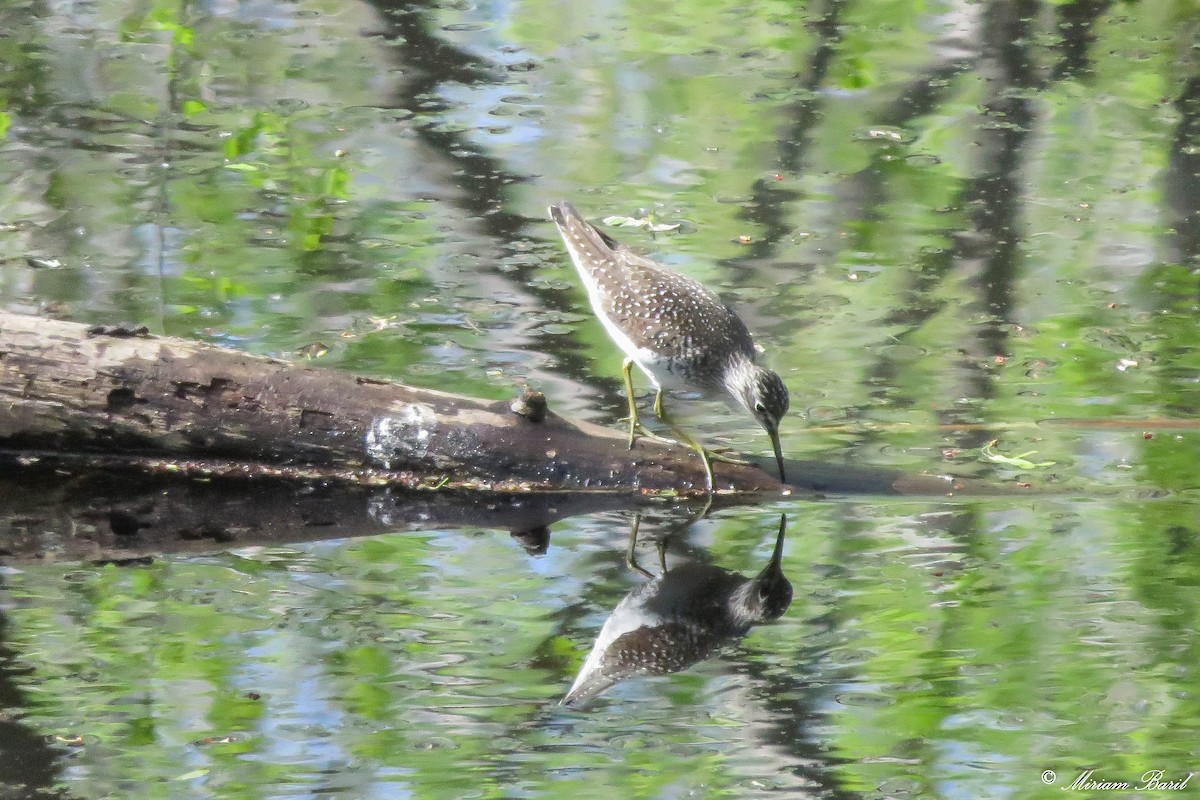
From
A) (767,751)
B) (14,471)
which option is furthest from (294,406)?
(767,751)

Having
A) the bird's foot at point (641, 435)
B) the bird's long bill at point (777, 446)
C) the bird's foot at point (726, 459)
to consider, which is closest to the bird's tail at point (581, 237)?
the bird's foot at point (641, 435)

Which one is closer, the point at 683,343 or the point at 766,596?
the point at 766,596

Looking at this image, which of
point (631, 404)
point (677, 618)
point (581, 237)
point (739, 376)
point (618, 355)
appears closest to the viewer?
point (677, 618)

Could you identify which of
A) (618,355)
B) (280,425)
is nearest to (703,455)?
(618,355)

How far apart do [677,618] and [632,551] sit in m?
0.58

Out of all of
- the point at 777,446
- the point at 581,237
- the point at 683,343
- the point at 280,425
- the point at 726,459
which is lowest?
the point at 726,459

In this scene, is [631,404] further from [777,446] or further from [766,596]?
[766,596]

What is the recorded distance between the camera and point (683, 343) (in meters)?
7.12

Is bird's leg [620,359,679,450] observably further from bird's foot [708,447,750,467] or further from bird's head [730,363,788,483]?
bird's head [730,363,788,483]

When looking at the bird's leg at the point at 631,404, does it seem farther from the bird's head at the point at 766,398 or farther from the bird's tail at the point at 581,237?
the bird's tail at the point at 581,237

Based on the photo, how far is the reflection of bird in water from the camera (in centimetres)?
569

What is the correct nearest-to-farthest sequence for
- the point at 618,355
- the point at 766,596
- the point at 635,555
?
the point at 766,596 → the point at 635,555 → the point at 618,355

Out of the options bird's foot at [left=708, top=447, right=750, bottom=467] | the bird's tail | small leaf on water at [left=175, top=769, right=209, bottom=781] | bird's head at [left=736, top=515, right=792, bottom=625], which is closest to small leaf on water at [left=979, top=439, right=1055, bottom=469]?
bird's foot at [left=708, top=447, right=750, bottom=467]

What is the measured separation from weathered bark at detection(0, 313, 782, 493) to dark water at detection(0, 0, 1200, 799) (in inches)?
11.6
